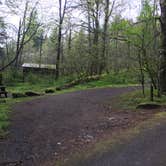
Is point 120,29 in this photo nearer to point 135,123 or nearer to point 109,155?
point 135,123

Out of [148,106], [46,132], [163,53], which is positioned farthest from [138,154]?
[163,53]

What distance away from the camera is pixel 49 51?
33.5 metres

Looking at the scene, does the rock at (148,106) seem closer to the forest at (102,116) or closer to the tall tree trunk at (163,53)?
the forest at (102,116)

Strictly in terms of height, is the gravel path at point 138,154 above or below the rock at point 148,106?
below

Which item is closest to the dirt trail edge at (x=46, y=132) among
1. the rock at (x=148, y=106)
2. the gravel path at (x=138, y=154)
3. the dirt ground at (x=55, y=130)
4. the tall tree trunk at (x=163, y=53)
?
the dirt ground at (x=55, y=130)

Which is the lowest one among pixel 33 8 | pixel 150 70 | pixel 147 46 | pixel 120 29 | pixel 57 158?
pixel 57 158

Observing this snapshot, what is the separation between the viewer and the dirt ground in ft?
15.9

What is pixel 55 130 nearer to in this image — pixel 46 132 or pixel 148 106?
pixel 46 132

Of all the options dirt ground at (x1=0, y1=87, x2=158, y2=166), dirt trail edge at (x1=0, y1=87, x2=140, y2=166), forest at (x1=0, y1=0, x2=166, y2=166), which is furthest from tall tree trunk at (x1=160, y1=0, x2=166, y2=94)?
dirt trail edge at (x1=0, y1=87, x2=140, y2=166)

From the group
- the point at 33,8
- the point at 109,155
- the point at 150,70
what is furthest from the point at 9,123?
the point at 33,8

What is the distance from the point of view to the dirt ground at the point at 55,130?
486 centimetres

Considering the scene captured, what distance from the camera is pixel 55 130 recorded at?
21.4 feet

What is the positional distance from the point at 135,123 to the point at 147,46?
4078mm

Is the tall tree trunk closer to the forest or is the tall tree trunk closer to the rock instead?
the forest
